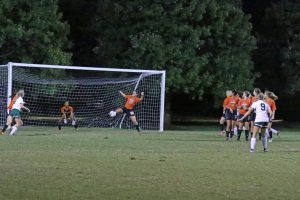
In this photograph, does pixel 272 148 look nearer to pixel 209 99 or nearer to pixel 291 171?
pixel 291 171

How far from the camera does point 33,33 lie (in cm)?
4094

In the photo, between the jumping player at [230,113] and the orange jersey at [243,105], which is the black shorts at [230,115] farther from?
the orange jersey at [243,105]

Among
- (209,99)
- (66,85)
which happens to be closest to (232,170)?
(66,85)

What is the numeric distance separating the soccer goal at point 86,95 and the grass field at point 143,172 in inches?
627

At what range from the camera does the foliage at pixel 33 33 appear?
134ft

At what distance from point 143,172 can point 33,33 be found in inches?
1063

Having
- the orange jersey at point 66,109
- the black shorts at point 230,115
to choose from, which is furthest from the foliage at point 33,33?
the black shorts at point 230,115

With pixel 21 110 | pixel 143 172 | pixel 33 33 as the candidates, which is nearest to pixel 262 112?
pixel 143 172

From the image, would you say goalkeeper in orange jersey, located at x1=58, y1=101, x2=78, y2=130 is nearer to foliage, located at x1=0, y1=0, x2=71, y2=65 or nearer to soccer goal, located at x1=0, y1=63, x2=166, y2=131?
soccer goal, located at x1=0, y1=63, x2=166, y2=131

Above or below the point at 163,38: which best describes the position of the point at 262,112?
below

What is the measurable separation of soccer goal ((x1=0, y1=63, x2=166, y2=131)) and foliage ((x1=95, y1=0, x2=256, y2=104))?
2.04m

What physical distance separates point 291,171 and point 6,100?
21.7m

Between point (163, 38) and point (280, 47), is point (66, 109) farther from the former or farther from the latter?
point (280, 47)

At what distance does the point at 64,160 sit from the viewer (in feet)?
56.9
